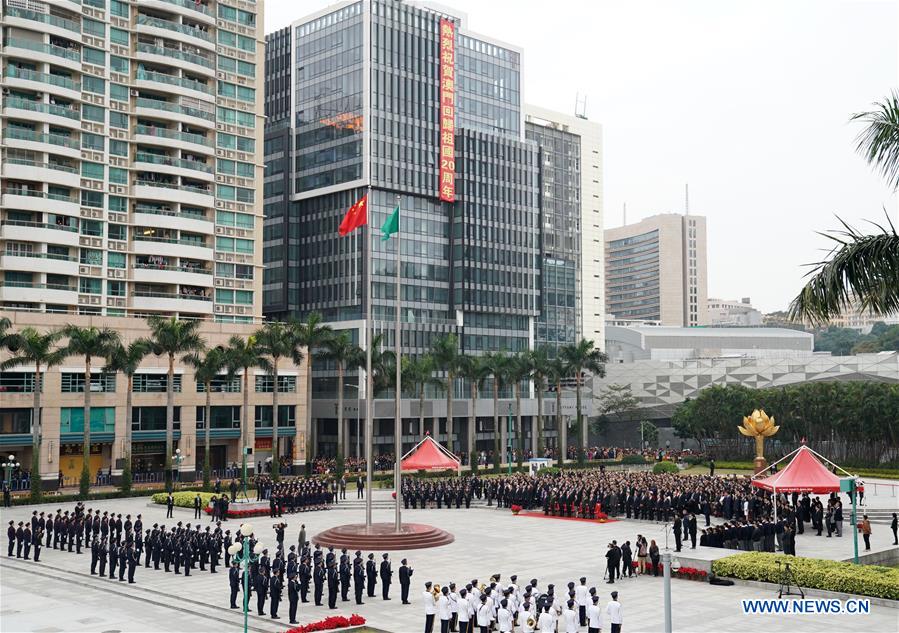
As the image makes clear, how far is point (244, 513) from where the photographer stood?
47656 mm

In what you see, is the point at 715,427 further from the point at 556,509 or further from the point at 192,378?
the point at 192,378

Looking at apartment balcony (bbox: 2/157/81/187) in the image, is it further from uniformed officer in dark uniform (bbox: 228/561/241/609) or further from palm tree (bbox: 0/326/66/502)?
uniformed officer in dark uniform (bbox: 228/561/241/609)

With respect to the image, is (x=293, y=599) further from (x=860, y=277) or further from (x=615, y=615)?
(x=860, y=277)

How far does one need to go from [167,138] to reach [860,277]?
2664 inches

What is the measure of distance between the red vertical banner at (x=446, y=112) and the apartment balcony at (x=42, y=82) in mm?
41670

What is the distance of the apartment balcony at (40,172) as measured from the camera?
6612cm

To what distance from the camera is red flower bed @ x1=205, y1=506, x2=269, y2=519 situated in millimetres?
47281

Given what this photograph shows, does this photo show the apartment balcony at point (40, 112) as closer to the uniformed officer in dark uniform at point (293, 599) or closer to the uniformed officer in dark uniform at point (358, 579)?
the uniformed officer in dark uniform at point (358, 579)

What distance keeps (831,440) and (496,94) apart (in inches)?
2264

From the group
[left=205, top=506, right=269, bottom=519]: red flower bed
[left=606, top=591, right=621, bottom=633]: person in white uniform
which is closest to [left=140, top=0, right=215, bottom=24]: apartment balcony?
[left=205, top=506, right=269, bottom=519]: red flower bed

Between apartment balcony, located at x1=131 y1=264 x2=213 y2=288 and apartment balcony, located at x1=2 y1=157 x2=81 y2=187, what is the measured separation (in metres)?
8.65

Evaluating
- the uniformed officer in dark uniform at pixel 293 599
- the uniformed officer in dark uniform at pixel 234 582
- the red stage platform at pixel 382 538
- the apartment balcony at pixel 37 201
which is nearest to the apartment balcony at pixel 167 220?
Answer: the apartment balcony at pixel 37 201

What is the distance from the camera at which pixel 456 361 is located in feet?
258

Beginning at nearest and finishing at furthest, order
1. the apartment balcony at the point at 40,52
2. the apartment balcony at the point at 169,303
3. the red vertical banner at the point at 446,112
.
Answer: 1. the apartment balcony at the point at 40,52
2. the apartment balcony at the point at 169,303
3. the red vertical banner at the point at 446,112
